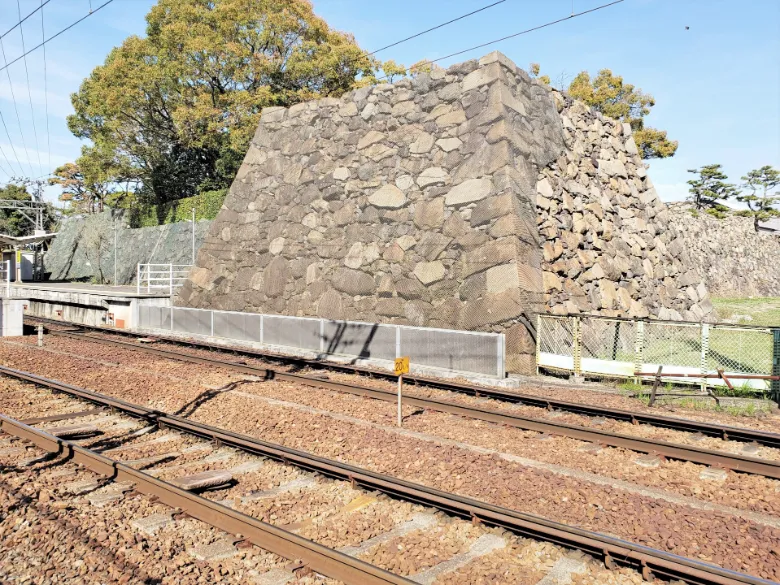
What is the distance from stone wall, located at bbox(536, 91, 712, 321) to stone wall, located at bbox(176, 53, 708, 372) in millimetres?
67

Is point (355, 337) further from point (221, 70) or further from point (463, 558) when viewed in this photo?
point (221, 70)

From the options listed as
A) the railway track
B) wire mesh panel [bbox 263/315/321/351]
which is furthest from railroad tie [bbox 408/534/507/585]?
wire mesh panel [bbox 263/315/321/351]

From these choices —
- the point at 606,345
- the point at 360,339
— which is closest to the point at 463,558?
the point at 360,339

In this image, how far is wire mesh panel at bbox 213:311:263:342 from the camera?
62.8 ft

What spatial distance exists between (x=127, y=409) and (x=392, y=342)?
7123mm

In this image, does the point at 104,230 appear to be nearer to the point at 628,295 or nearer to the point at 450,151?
the point at 450,151

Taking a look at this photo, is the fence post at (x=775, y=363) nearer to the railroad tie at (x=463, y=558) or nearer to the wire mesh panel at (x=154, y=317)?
the railroad tie at (x=463, y=558)

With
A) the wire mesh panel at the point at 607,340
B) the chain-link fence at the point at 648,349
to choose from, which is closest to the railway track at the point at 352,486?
the chain-link fence at the point at 648,349

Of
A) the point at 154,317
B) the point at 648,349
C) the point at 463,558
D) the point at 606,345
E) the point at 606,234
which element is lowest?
the point at 463,558

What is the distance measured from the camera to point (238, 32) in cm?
3597

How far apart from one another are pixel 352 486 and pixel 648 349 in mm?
13034

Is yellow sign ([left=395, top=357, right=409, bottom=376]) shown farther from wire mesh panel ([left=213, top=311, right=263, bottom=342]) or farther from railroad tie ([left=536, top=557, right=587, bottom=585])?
Answer: wire mesh panel ([left=213, top=311, right=263, bottom=342])

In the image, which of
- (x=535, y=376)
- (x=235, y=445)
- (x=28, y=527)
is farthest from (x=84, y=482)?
(x=535, y=376)

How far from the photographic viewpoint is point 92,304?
86.6ft
